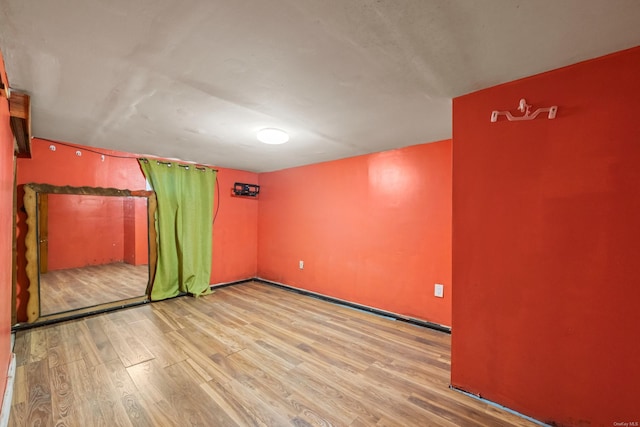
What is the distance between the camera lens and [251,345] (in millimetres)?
2307

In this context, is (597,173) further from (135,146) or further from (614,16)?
(135,146)

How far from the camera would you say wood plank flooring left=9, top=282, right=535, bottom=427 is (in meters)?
1.48

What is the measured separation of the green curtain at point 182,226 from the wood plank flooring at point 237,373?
2.24 ft

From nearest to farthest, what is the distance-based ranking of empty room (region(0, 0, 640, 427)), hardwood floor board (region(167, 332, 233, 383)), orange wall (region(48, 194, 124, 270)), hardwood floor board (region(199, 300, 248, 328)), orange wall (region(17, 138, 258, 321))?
empty room (region(0, 0, 640, 427))
hardwood floor board (region(167, 332, 233, 383))
orange wall (region(17, 138, 258, 321))
hardwood floor board (region(199, 300, 248, 328))
orange wall (region(48, 194, 124, 270))

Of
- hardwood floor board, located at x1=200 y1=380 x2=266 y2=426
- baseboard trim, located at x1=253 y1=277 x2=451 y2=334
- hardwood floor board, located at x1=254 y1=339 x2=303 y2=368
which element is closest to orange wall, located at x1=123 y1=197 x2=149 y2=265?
baseboard trim, located at x1=253 y1=277 x2=451 y2=334

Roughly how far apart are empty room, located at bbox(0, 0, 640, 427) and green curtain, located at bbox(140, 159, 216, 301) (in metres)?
0.56

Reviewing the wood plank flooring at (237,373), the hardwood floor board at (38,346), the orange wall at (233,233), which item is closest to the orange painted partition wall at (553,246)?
the wood plank flooring at (237,373)

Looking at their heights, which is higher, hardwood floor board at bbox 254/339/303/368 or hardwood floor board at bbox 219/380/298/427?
hardwood floor board at bbox 219/380/298/427

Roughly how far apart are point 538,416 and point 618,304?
792 mm

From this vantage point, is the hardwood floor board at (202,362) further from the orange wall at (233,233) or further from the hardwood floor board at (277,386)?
the orange wall at (233,233)

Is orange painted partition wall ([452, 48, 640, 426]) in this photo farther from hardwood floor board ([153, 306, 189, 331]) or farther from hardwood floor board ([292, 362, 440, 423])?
hardwood floor board ([153, 306, 189, 331])

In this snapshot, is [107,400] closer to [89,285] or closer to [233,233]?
[89,285]

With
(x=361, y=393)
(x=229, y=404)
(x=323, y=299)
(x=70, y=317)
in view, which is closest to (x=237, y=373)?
(x=229, y=404)

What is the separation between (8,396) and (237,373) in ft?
4.58
